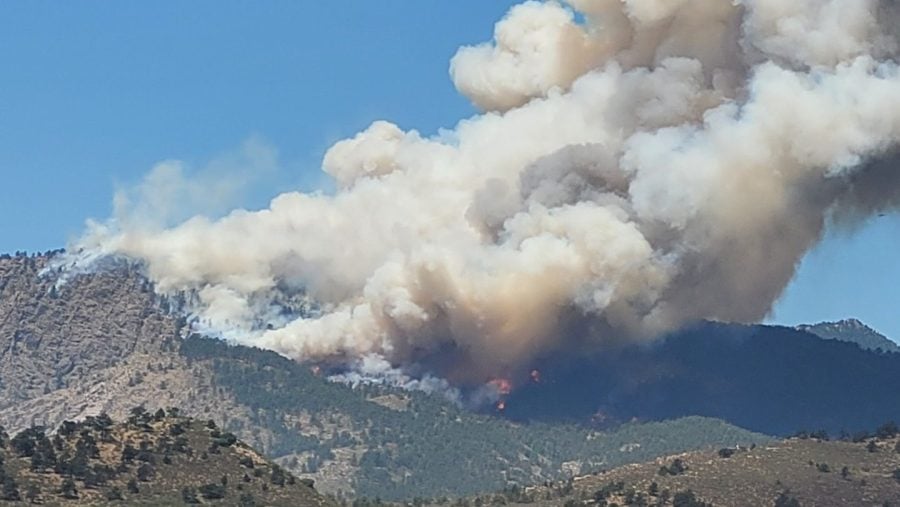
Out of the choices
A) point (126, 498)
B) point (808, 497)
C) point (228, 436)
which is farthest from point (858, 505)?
point (126, 498)

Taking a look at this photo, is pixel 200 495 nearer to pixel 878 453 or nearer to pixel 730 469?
pixel 730 469

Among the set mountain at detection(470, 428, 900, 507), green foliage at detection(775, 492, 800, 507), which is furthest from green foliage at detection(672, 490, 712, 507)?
green foliage at detection(775, 492, 800, 507)

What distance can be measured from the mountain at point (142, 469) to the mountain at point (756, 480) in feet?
129

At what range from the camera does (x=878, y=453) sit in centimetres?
19050

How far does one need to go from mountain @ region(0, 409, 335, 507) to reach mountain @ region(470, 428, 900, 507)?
129 ft

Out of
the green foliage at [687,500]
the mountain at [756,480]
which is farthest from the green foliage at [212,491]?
the green foliage at [687,500]

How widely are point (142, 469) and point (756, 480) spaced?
226 feet

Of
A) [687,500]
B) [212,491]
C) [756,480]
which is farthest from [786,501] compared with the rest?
[212,491]

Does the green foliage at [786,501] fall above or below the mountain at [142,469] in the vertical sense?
above

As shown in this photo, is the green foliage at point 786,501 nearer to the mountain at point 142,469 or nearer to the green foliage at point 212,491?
the mountain at point 142,469

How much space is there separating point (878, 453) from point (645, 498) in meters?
32.3

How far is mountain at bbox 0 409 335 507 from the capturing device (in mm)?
132000

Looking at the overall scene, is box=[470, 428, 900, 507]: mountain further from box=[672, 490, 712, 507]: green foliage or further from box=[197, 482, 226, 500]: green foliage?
box=[197, 482, 226, 500]: green foliage

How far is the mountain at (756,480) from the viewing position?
175m
